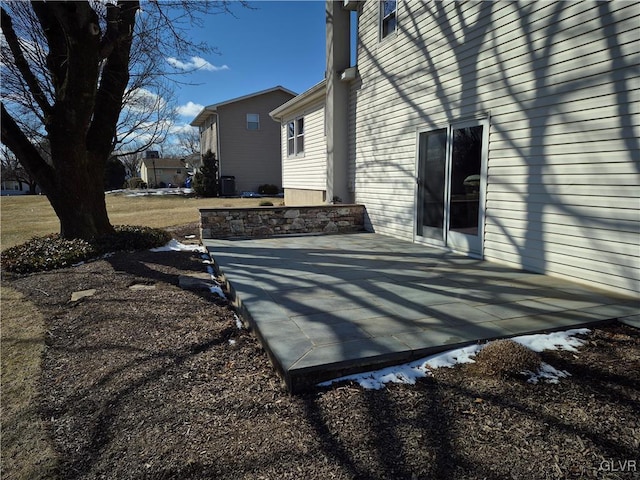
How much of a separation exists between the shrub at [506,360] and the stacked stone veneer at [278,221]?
585 centimetres

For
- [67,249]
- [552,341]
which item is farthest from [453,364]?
[67,249]

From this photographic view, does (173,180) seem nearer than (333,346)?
No

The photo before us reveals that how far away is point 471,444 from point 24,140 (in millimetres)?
7711

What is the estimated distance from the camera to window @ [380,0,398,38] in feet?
23.5

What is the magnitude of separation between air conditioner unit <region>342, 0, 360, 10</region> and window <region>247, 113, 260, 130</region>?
14217 mm

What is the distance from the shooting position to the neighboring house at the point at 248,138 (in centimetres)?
2153

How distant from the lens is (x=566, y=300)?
3.59 metres

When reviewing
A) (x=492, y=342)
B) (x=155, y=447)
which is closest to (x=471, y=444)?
(x=492, y=342)

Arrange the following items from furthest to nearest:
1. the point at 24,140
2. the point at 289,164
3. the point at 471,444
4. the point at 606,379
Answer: the point at 289,164, the point at 24,140, the point at 606,379, the point at 471,444

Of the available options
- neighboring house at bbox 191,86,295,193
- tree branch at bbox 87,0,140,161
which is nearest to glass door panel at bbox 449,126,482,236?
tree branch at bbox 87,0,140,161

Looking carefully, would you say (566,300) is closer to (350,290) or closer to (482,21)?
(350,290)

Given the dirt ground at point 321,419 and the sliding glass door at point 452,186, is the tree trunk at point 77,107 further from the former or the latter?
the sliding glass door at point 452,186

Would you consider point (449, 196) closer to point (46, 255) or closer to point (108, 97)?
point (108, 97)

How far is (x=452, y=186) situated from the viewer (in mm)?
5848
